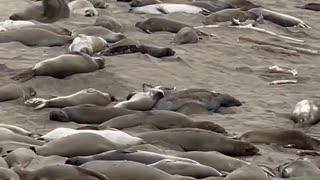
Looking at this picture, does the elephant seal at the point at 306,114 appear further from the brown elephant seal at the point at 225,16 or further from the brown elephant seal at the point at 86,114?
the brown elephant seal at the point at 225,16

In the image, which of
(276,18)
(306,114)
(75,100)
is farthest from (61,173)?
(276,18)

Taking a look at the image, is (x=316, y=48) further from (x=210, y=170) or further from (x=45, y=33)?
(x=210, y=170)

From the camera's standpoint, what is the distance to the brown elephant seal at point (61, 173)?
348 centimetres

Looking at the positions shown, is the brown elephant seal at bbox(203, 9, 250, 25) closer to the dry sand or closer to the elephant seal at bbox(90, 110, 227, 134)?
the dry sand

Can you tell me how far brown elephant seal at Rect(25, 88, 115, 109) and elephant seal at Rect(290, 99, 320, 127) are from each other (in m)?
1.27

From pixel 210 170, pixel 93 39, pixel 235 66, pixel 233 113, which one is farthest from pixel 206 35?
pixel 210 170

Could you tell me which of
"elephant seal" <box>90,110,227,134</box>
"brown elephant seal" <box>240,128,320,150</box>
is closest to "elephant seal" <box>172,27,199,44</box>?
"elephant seal" <box>90,110,227,134</box>

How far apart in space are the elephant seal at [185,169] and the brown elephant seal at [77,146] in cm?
40

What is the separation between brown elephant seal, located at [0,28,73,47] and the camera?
7.05 meters

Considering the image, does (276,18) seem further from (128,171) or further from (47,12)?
(128,171)

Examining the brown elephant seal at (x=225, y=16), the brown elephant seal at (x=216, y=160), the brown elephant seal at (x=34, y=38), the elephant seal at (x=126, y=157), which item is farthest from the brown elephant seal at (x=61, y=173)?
the brown elephant seal at (x=225, y=16)

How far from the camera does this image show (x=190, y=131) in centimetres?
446

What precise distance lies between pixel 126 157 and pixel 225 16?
18.1ft

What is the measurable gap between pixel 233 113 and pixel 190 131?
120 cm
